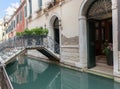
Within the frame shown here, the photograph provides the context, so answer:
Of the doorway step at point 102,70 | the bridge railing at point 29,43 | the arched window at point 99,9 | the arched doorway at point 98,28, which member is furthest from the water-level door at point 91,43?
the bridge railing at point 29,43

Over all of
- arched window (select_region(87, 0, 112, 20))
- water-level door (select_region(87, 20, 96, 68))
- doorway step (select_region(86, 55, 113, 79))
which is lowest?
doorway step (select_region(86, 55, 113, 79))

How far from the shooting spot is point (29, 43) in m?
11.4

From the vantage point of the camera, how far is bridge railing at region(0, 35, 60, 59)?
438 inches

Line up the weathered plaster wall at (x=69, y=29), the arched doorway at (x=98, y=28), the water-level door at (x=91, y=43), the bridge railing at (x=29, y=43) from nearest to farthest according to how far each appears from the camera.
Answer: the arched doorway at (x=98, y=28) → the water-level door at (x=91, y=43) → the weathered plaster wall at (x=69, y=29) → the bridge railing at (x=29, y=43)

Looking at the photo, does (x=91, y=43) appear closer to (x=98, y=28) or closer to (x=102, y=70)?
(x=102, y=70)

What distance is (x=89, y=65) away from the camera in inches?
387

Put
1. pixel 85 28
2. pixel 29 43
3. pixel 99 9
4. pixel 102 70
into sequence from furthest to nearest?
1. pixel 29 43
2. pixel 85 28
3. pixel 99 9
4. pixel 102 70

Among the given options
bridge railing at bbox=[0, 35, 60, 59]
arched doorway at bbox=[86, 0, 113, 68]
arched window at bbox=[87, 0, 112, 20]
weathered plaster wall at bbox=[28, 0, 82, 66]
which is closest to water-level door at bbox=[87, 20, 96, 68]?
arched doorway at bbox=[86, 0, 113, 68]

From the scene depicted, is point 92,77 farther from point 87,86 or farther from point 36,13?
point 36,13

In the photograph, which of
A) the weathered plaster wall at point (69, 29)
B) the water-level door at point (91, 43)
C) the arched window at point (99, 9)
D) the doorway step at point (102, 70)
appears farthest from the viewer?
the weathered plaster wall at point (69, 29)

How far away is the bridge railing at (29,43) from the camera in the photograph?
1112 cm

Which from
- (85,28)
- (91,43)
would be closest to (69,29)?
(85,28)

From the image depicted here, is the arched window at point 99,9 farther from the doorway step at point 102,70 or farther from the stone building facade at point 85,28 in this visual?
the doorway step at point 102,70

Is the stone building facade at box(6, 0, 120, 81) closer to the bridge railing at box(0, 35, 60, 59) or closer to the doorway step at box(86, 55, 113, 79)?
the doorway step at box(86, 55, 113, 79)
